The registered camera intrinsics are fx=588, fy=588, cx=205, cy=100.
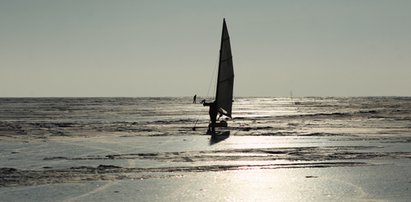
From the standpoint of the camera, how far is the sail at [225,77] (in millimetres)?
47500

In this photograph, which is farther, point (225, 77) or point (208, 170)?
point (225, 77)

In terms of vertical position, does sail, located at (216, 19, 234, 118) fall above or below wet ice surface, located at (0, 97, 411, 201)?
above

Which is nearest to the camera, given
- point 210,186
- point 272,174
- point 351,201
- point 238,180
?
point 351,201

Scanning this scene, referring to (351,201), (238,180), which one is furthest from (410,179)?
(238,180)

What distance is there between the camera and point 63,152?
31.1 m

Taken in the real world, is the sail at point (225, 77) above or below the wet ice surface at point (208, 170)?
above

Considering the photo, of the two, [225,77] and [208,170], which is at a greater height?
[225,77]

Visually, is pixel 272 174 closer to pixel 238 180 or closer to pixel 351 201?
pixel 238 180

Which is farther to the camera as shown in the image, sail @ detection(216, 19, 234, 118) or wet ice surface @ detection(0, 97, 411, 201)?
sail @ detection(216, 19, 234, 118)

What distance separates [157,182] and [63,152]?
12111 mm

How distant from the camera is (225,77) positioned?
49.0m

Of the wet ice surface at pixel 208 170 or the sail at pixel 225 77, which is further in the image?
the sail at pixel 225 77

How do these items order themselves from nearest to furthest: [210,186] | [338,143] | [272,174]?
1. [210,186]
2. [272,174]
3. [338,143]

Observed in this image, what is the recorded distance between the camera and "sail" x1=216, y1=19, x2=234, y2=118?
47500mm
